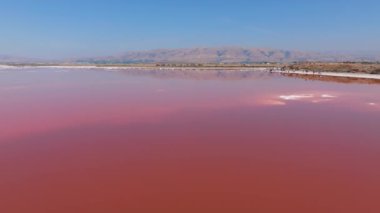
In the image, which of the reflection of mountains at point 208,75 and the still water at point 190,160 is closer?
the still water at point 190,160

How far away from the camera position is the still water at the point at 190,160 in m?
7.13

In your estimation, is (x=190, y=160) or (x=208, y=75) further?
(x=208, y=75)

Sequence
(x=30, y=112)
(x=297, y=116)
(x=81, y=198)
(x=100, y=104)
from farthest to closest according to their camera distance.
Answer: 1. (x=100, y=104)
2. (x=30, y=112)
3. (x=297, y=116)
4. (x=81, y=198)

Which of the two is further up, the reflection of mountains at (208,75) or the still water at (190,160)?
the still water at (190,160)

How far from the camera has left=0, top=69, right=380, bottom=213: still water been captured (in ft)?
23.4

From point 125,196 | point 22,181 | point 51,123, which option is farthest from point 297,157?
point 51,123

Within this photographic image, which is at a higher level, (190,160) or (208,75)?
(190,160)

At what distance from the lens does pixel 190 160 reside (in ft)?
31.6

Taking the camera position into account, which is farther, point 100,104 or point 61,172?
point 100,104

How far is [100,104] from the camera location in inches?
790

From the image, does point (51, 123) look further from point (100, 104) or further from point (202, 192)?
point (202, 192)

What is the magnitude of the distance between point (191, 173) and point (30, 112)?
11.8 metres

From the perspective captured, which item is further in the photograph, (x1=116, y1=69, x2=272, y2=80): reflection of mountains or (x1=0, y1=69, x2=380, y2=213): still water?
(x1=116, y1=69, x2=272, y2=80): reflection of mountains

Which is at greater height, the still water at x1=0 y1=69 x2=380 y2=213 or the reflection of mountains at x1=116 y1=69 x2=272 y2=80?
the still water at x1=0 y1=69 x2=380 y2=213
